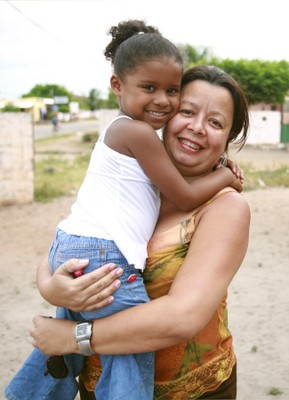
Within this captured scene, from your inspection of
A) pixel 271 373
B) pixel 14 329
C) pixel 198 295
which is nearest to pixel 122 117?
pixel 198 295

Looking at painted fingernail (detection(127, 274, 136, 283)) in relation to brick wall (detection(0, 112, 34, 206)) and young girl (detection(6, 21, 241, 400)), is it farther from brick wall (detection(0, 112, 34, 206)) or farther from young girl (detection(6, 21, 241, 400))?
brick wall (detection(0, 112, 34, 206))

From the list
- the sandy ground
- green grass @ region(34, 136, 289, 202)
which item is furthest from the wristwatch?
green grass @ region(34, 136, 289, 202)

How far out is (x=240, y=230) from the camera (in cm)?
181

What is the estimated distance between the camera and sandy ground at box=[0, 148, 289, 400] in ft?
15.1

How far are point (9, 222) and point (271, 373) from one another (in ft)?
21.7

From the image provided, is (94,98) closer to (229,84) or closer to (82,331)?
(229,84)

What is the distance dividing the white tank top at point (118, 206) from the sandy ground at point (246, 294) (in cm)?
275

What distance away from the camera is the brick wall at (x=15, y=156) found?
11.0 metres

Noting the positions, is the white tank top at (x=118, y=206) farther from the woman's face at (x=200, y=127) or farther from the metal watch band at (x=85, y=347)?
the metal watch band at (x=85, y=347)

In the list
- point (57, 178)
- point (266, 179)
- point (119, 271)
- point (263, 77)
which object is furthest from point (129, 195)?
point (263, 77)

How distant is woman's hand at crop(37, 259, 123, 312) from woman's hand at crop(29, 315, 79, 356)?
82 mm

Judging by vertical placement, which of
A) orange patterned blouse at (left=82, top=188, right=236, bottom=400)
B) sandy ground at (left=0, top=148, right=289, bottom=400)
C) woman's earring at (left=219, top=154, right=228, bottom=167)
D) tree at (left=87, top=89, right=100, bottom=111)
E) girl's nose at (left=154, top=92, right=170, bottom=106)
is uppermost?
girl's nose at (left=154, top=92, right=170, bottom=106)

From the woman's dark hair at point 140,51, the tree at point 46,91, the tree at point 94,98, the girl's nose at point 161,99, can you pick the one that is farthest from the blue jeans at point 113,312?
the tree at point 46,91

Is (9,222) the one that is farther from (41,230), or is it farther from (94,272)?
(94,272)
